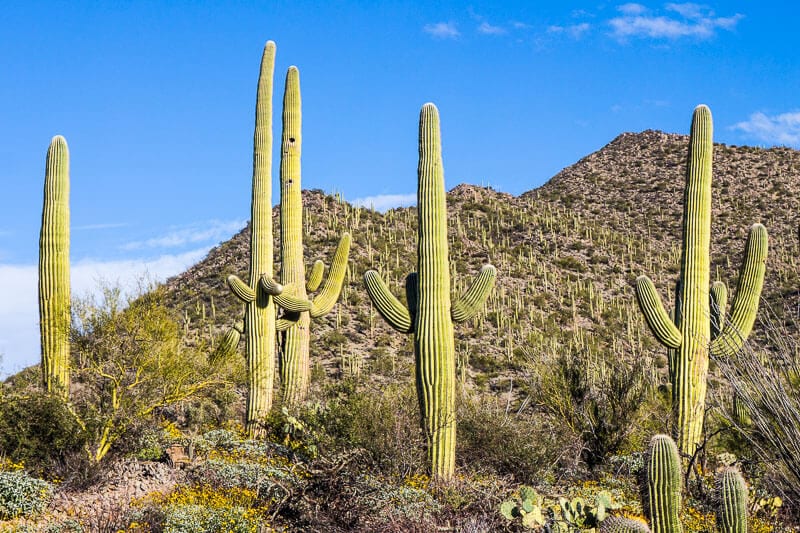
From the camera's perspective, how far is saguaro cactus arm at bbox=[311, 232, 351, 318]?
58.2ft

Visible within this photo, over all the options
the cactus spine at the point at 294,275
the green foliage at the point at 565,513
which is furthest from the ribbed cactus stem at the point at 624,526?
the cactus spine at the point at 294,275

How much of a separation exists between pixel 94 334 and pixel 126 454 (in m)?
1.82

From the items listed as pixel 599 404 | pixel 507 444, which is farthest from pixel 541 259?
pixel 507 444

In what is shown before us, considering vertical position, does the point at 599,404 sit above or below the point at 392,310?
below

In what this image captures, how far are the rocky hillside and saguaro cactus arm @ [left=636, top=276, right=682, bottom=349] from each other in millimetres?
2446

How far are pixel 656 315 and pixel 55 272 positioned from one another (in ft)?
29.5

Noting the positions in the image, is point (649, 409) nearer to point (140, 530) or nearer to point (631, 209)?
point (140, 530)

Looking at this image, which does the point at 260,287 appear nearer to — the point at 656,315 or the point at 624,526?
the point at 656,315

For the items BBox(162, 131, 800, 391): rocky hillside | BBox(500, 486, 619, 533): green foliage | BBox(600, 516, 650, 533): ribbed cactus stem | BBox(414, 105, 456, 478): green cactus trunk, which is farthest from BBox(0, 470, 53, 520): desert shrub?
BBox(162, 131, 800, 391): rocky hillside

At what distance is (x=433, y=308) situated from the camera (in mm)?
13352

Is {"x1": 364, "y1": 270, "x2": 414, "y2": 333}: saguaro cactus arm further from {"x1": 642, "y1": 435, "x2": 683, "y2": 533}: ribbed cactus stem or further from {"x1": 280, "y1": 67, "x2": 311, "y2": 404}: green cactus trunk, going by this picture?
{"x1": 642, "y1": 435, "x2": 683, "y2": 533}: ribbed cactus stem

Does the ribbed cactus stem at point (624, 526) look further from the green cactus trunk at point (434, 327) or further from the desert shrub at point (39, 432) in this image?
the desert shrub at point (39, 432)

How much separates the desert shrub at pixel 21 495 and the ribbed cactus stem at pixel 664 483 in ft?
23.3

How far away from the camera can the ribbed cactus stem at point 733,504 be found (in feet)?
24.2
